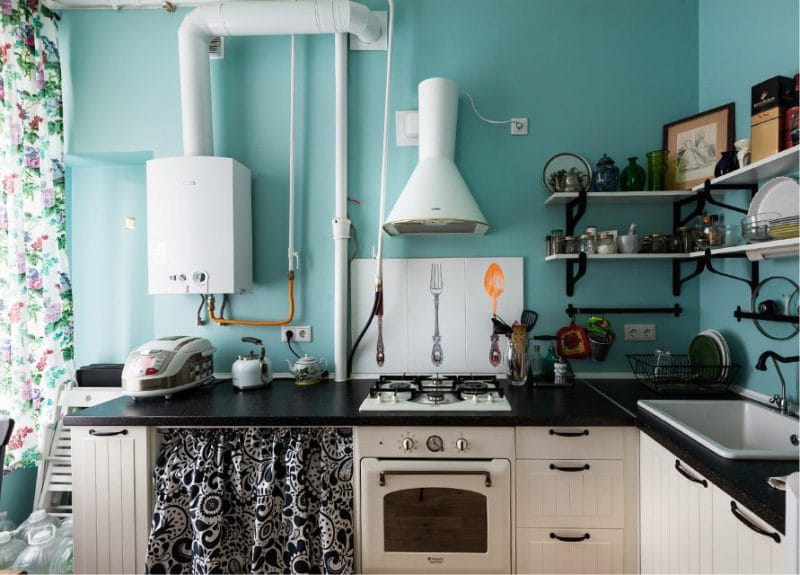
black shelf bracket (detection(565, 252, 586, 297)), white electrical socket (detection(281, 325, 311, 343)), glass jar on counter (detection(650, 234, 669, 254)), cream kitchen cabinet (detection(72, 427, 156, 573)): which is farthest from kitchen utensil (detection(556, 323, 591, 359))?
cream kitchen cabinet (detection(72, 427, 156, 573))

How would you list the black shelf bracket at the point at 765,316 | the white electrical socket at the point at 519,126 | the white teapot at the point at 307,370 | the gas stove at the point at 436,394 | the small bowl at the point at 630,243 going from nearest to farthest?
1. the black shelf bracket at the point at 765,316
2. the gas stove at the point at 436,394
3. the small bowl at the point at 630,243
4. the white teapot at the point at 307,370
5. the white electrical socket at the point at 519,126

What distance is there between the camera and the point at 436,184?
1.74m

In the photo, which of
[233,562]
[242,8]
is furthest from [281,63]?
[233,562]

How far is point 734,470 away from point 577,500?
0.58 m

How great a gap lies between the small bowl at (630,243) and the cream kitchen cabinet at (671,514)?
2.73 feet

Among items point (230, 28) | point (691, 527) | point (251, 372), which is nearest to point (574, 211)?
point (691, 527)

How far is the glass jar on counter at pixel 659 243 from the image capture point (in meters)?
1.87

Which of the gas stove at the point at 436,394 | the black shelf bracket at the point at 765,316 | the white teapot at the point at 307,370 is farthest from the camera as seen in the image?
the white teapot at the point at 307,370

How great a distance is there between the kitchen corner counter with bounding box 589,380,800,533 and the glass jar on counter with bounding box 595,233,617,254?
723 millimetres

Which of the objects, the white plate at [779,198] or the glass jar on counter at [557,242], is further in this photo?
the glass jar on counter at [557,242]

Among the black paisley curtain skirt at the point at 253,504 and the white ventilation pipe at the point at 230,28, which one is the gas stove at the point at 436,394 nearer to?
the black paisley curtain skirt at the point at 253,504

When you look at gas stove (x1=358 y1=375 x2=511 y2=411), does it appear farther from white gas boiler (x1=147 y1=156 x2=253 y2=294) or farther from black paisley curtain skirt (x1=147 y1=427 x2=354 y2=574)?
white gas boiler (x1=147 y1=156 x2=253 y2=294)

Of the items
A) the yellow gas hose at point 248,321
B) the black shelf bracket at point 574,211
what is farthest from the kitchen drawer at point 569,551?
the yellow gas hose at point 248,321

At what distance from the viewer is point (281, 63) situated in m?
2.15
